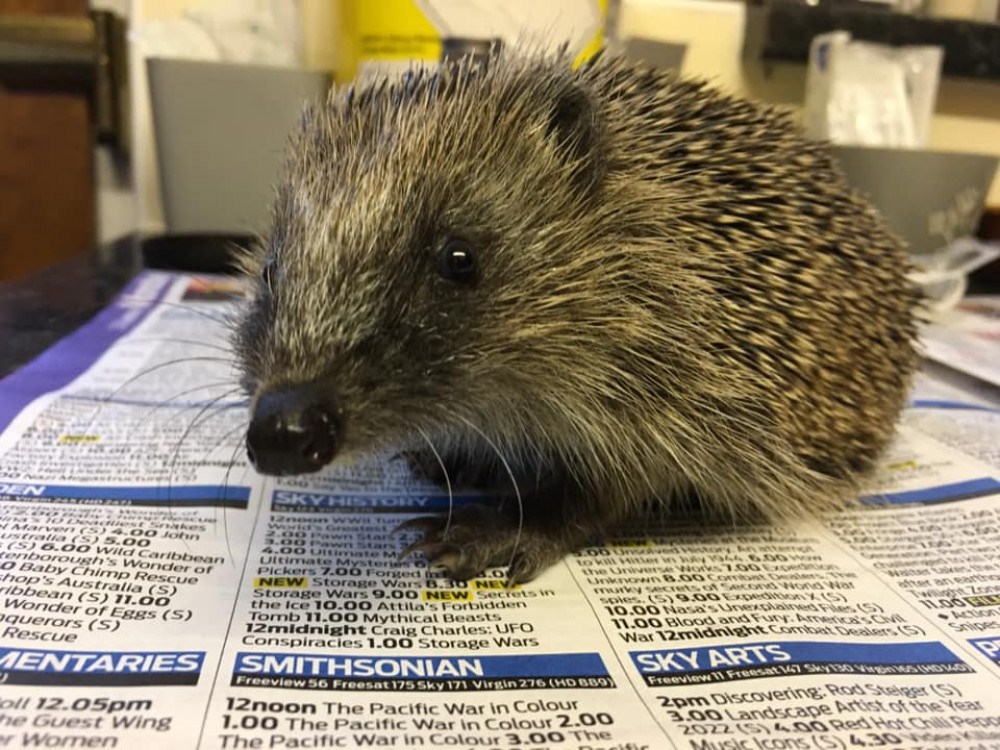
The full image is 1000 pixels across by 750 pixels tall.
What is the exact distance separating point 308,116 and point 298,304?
445 millimetres

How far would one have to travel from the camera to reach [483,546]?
1037 millimetres

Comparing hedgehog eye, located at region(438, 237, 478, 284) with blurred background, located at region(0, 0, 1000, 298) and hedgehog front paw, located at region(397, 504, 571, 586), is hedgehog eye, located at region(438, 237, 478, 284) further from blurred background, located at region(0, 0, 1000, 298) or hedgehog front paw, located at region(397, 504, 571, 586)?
blurred background, located at region(0, 0, 1000, 298)

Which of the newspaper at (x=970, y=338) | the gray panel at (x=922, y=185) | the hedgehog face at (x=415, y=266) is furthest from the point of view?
the gray panel at (x=922, y=185)

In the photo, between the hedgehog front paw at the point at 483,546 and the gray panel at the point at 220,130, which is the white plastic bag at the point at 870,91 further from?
the hedgehog front paw at the point at 483,546

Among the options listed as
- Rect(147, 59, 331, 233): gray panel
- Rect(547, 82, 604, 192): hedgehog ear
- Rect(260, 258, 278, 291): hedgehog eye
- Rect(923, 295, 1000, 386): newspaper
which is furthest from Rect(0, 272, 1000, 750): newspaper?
Rect(147, 59, 331, 233): gray panel

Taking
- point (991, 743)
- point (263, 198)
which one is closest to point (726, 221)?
point (991, 743)

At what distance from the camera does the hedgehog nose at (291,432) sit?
807mm

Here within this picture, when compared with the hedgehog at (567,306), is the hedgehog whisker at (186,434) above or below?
below

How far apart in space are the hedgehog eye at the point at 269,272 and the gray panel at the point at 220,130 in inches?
52.5

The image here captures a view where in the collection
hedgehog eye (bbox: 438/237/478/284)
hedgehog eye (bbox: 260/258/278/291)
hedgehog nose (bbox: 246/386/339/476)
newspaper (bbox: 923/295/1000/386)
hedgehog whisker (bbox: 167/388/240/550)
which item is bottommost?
newspaper (bbox: 923/295/1000/386)

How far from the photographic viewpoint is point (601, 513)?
1.15m

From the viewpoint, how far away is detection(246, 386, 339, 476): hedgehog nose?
81cm

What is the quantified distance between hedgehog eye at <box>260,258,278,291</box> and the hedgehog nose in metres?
0.24

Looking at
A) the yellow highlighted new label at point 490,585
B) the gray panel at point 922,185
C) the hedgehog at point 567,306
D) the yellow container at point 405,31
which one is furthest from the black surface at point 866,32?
the yellow highlighted new label at point 490,585
